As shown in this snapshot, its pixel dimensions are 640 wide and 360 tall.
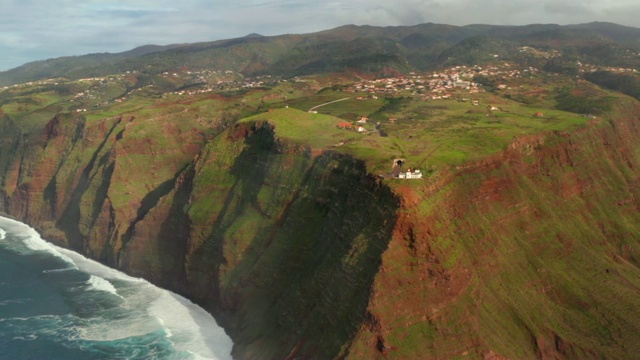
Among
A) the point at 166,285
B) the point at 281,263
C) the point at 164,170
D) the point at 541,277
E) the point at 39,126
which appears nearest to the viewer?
the point at 541,277

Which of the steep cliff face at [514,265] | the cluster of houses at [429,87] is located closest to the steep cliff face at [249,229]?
the steep cliff face at [514,265]

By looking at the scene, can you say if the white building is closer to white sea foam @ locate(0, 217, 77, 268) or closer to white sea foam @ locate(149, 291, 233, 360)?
white sea foam @ locate(149, 291, 233, 360)

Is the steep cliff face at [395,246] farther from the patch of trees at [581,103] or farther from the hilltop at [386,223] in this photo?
the patch of trees at [581,103]

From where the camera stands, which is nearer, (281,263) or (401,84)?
(281,263)

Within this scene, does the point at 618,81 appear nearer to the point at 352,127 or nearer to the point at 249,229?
the point at 352,127

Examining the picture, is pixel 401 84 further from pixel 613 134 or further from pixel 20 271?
pixel 20 271

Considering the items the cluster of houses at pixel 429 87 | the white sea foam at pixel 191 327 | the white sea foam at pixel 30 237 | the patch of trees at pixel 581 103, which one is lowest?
the white sea foam at pixel 191 327

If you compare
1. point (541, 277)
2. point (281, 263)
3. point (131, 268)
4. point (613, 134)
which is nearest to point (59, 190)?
point (131, 268)
